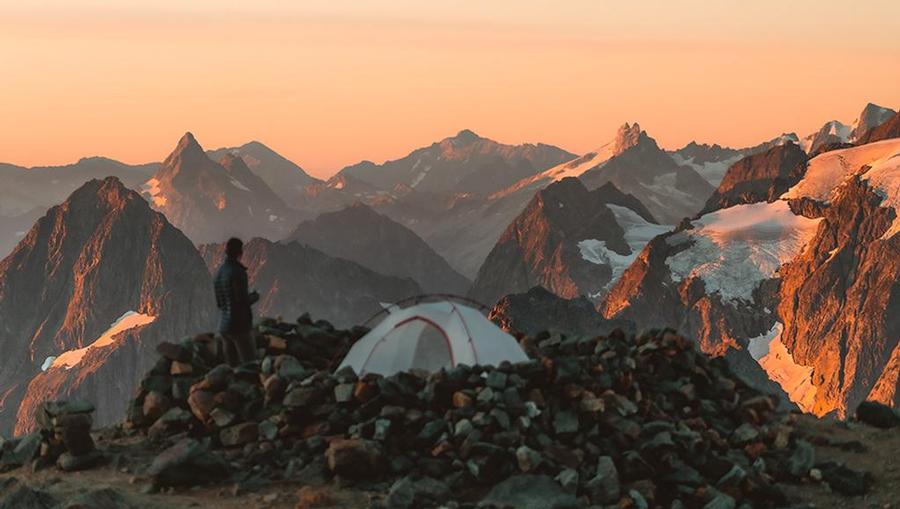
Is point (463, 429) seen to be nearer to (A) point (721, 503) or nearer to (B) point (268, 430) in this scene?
(B) point (268, 430)

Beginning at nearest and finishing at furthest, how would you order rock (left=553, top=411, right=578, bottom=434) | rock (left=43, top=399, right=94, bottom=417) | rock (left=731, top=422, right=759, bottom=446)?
rock (left=553, top=411, right=578, bottom=434) → rock (left=43, top=399, right=94, bottom=417) → rock (left=731, top=422, right=759, bottom=446)

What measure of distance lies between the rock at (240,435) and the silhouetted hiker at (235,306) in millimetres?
3037

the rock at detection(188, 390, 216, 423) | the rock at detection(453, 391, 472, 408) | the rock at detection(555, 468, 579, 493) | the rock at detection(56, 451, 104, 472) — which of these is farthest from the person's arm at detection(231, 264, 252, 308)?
the rock at detection(555, 468, 579, 493)

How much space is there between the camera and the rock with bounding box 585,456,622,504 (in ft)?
58.3

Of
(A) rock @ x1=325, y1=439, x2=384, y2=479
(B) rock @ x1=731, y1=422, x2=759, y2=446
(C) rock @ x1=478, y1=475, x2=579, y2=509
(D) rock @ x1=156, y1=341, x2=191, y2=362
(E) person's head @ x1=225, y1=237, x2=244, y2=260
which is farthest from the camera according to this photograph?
(D) rock @ x1=156, y1=341, x2=191, y2=362

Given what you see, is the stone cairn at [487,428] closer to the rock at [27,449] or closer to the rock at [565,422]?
the rock at [565,422]

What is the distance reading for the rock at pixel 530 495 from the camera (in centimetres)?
1708

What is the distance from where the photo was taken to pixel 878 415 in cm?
2506

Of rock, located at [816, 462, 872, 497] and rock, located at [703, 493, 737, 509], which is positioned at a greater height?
rock, located at [703, 493, 737, 509]

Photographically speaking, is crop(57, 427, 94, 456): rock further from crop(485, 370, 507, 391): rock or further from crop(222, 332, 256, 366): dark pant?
crop(485, 370, 507, 391): rock

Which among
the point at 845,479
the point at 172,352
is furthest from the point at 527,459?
the point at 172,352

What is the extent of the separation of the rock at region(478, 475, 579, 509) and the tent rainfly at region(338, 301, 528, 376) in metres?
4.64

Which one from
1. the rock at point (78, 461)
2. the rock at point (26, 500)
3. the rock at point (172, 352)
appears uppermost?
the rock at point (172, 352)

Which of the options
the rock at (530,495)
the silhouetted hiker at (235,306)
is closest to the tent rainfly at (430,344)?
the silhouetted hiker at (235,306)
